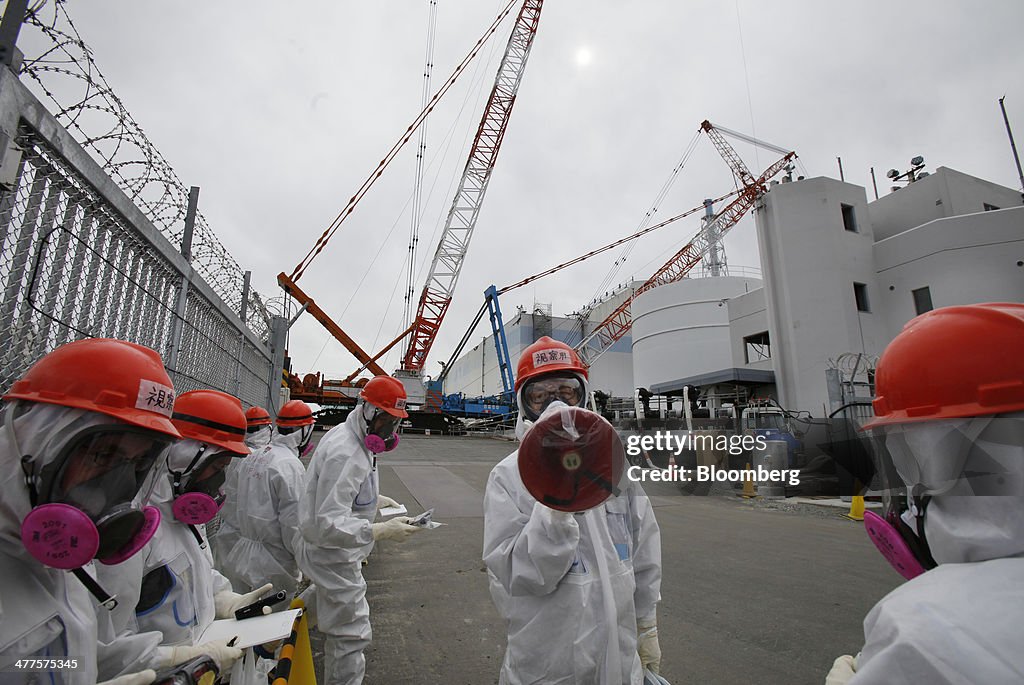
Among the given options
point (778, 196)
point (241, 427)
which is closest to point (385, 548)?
point (241, 427)

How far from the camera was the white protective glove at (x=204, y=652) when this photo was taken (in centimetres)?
171

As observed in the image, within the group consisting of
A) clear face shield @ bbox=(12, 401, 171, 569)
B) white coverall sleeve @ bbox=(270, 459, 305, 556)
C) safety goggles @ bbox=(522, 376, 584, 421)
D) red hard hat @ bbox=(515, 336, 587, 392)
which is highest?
red hard hat @ bbox=(515, 336, 587, 392)

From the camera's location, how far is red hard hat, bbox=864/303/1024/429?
106 centimetres

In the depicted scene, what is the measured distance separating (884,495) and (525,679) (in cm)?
141

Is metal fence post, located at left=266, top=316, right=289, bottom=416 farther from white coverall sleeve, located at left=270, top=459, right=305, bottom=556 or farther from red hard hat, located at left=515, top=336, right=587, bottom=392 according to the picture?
red hard hat, located at left=515, top=336, right=587, bottom=392

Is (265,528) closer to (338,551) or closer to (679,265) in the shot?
(338,551)

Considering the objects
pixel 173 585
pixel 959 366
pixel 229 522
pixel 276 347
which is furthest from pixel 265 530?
pixel 276 347

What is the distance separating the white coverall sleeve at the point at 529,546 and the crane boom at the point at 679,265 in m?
31.4

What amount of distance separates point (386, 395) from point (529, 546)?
235cm

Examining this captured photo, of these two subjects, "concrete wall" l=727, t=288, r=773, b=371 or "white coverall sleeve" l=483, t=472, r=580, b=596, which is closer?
"white coverall sleeve" l=483, t=472, r=580, b=596

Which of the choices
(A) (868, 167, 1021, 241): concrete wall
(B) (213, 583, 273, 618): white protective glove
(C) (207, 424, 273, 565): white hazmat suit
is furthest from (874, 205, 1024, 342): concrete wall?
(B) (213, 583, 273, 618): white protective glove

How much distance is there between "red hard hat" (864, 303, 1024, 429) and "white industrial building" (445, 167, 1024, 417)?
54.2 ft

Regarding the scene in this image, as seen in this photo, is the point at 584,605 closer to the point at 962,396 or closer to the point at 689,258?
the point at 962,396

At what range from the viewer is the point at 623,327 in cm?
4044
